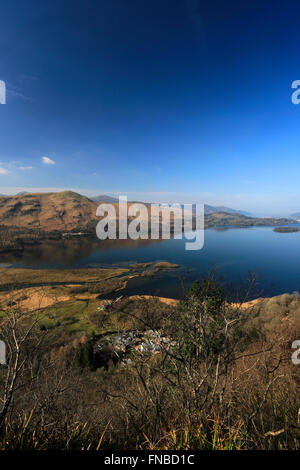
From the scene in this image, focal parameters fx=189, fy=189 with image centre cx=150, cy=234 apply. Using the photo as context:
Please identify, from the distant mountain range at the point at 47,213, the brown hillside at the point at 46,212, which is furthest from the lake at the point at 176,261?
the brown hillside at the point at 46,212

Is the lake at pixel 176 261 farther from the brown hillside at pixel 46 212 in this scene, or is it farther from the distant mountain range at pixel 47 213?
the brown hillside at pixel 46 212

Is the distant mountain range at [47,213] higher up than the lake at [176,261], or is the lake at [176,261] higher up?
the distant mountain range at [47,213]

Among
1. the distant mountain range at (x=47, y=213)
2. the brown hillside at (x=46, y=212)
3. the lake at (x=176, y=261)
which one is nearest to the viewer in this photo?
the lake at (x=176, y=261)

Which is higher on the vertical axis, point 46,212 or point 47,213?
point 46,212

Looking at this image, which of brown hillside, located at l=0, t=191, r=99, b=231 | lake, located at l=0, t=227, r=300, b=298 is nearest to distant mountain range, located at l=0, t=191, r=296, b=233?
brown hillside, located at l=0, t=191, r=99, b=231

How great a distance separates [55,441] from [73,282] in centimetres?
3845

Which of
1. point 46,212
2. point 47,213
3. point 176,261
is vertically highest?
point 46,212

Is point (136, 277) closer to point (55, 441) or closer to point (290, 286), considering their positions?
point (290, 286)

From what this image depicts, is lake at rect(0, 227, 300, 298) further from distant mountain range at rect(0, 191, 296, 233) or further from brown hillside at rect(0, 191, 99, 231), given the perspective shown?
brown hillside at rect(0, 191, 99, 231)

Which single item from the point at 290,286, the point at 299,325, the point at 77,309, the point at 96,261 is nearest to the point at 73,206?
the point at 96,261

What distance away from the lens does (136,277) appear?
129 feet

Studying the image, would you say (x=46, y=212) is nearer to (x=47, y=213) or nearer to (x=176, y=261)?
(x=47, y=213)

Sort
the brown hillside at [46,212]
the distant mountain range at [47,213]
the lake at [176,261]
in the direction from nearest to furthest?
the lake at [176,261], the distant mountain range at [47,213], the brown hillside at [46,212]

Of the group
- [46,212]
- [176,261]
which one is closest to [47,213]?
[46,212]
